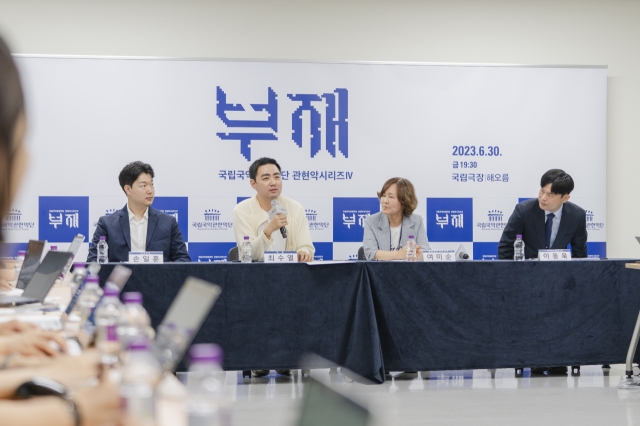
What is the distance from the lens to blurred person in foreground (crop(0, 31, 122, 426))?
2.47 feet

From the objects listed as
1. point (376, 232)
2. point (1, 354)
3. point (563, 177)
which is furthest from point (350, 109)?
point (1, 354)

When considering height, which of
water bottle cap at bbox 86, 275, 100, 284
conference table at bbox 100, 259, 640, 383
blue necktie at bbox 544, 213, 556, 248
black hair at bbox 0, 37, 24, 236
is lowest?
conference table at bbox 100, 259, 640, 383

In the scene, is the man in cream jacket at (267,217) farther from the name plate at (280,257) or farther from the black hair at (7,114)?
the black hair at (7,114)

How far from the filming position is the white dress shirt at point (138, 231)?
4109 mm

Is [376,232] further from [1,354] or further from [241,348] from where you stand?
[1,354]

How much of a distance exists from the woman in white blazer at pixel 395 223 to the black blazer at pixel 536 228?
556mm

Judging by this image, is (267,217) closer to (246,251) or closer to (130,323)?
(246,251)

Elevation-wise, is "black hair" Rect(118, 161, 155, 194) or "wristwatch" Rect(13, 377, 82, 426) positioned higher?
"black hair" Rect(118, 161, 155, 194)

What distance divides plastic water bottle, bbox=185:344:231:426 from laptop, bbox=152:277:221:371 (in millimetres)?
161

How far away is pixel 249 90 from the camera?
5086mm

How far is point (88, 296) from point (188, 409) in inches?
37.3

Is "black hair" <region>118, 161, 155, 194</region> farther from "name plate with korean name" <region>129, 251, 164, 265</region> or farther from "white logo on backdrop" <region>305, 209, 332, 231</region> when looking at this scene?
"white logo on backdrop" <region>305, 209, 332, 231</region>

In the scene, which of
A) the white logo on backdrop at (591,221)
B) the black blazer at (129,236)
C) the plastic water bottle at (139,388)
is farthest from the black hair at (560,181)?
the plastic water bottle at (139,388)

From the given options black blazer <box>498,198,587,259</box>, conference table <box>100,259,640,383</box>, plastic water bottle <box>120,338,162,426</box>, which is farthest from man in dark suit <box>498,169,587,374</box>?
plastic water bottle <box>120,338,162,426</box>
